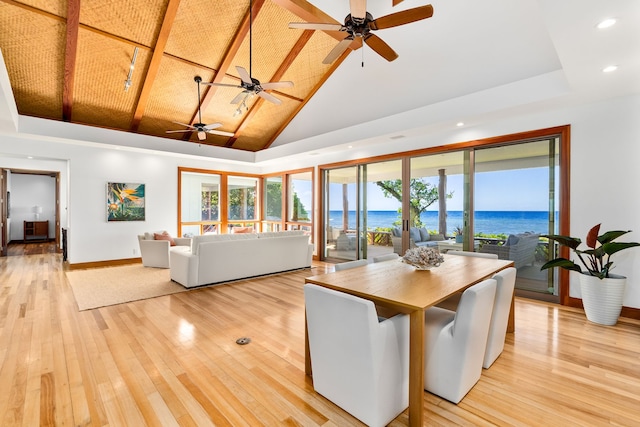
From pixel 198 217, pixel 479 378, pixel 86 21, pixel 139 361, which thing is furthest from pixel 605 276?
pixel 198 217

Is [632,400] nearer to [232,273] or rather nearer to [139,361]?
[139,361]

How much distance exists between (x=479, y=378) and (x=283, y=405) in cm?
148

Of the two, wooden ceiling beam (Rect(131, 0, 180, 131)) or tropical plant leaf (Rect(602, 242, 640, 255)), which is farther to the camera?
wooden ceiling beam (Rect(131, 0, 180, 131))

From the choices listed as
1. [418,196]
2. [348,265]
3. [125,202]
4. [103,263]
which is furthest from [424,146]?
[103,263]

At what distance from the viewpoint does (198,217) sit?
818cm

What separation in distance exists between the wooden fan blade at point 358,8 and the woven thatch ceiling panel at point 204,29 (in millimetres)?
2561

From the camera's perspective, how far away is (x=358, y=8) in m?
2.63

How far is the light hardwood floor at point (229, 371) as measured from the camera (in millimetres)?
1840

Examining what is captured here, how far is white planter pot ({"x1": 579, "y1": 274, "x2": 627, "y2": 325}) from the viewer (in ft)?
10.6

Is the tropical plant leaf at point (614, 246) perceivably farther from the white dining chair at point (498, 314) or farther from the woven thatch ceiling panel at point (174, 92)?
the woven thatch ceiling panel at point (174, 92)

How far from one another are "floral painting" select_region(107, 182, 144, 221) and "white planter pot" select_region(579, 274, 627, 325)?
8.33 metres

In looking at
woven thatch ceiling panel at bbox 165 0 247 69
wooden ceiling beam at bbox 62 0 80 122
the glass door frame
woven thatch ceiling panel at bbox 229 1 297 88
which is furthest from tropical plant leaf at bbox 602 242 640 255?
wooden ceiling beam at bbox 62 0 80 122

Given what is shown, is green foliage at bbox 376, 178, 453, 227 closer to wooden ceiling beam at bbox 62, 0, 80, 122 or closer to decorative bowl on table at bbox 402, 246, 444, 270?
decorative bowl on table at bbox 402, 246, 444, 270

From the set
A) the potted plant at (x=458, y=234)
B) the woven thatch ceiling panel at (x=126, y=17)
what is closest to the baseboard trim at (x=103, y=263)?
the woven thatch ceiling panel at (x=126, y=17)
